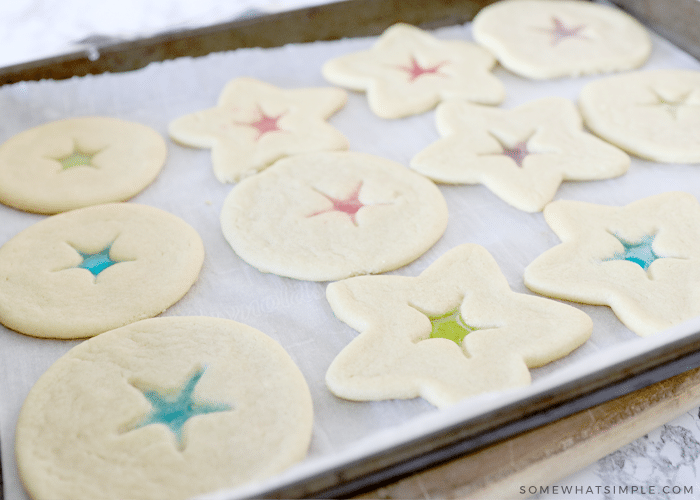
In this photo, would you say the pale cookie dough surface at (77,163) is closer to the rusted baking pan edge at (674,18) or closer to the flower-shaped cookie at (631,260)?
the flower-shaped cookie at (631,260)

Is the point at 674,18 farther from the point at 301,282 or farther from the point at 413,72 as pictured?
the point at 301,282

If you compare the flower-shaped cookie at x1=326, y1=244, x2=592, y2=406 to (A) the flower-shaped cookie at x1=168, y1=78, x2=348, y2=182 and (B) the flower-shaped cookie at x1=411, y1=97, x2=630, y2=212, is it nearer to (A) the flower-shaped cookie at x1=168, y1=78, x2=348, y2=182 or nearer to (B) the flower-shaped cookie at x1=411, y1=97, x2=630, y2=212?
(B) the flower-shaped cookie at x1=411, y1=97, x2=630, y2=212

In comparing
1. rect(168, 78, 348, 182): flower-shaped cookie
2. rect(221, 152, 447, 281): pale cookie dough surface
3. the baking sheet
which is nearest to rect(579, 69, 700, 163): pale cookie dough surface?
the baking sheet

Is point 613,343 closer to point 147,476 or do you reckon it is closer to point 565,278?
point 565,278

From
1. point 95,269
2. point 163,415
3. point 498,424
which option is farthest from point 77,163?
point 498,424

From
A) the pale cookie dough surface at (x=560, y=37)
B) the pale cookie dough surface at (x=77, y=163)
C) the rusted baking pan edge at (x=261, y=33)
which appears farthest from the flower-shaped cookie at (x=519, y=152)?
the pale cookie dough surface at (x=77, y=163)

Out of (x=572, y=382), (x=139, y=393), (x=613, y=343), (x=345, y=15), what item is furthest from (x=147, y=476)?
(x=345, y=15)
